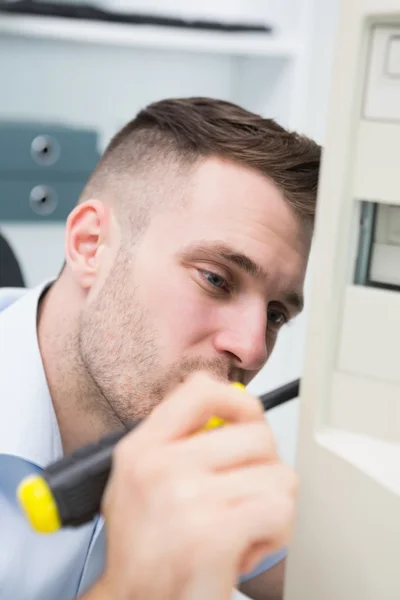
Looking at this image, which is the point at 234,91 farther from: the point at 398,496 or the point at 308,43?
the point at 398,496

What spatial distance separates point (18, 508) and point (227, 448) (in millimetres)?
360

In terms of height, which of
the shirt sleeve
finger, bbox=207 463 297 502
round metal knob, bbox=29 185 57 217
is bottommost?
the shirt sleeve

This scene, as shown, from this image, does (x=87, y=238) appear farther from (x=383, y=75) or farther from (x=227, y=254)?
(x=383, y=75)

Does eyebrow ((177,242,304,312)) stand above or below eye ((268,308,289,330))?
above

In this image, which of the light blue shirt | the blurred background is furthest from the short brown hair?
the blurred background

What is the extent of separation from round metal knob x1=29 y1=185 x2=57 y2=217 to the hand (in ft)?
3.26

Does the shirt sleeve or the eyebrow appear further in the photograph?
the shirt sleeve

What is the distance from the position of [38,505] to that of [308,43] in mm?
1122

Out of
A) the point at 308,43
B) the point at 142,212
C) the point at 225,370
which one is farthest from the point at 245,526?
the point at 308,43

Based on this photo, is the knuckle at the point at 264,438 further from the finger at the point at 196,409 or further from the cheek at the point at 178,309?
the cheek at the point at 178,309

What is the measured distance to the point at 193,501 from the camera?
317 mm

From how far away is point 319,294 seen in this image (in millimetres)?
358

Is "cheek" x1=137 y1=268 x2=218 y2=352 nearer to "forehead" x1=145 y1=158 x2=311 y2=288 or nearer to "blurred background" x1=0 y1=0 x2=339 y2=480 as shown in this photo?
"forehead" x1=145 y1=158 x2=311 y2=288

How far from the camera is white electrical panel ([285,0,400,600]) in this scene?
1.12 feet
